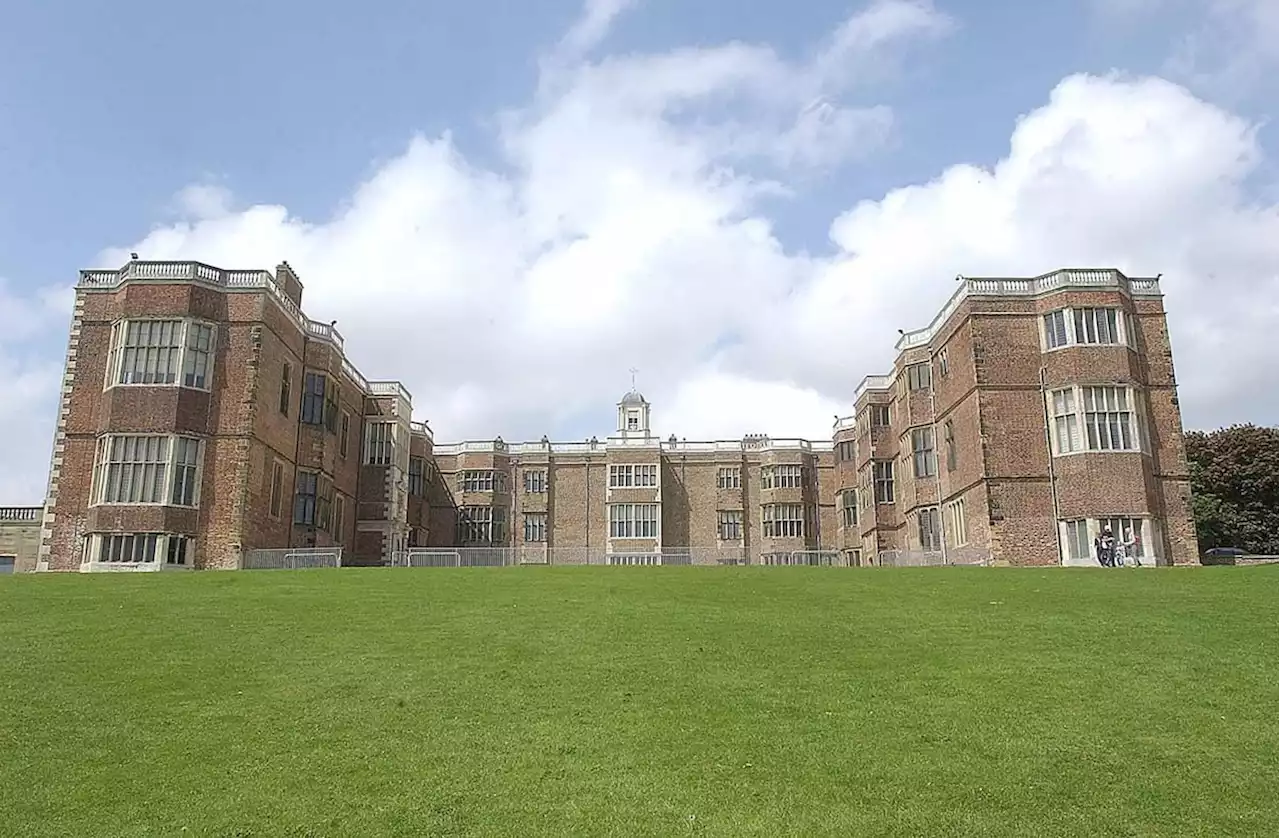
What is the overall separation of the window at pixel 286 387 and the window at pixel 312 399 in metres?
1.44

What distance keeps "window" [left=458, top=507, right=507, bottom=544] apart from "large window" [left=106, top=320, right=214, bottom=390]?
101 ft

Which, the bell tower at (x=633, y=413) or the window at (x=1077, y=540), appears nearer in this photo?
the window at (x=1077, y=540)

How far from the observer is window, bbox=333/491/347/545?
45.5 meters

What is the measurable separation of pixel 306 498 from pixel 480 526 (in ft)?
80.1

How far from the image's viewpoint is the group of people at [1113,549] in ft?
119

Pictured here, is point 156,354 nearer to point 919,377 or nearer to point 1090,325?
point 919,377

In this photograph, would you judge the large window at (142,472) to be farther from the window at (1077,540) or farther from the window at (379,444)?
the window at (1077,540)

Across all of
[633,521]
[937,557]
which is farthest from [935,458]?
[633,521]

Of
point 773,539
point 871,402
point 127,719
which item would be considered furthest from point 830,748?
point 773,539

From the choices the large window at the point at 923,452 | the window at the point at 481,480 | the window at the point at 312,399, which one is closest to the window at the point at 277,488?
the window at the point at 312,399

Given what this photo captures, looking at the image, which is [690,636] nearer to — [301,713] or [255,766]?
[301,713]

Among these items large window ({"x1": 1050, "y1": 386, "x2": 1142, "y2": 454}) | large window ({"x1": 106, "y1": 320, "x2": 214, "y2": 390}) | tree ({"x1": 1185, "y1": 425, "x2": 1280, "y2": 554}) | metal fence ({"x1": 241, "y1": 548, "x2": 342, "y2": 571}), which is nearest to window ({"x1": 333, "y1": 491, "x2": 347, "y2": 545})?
metal fence ({"x1": 241, "y1": 548, "x2": 342, "y2": 571})

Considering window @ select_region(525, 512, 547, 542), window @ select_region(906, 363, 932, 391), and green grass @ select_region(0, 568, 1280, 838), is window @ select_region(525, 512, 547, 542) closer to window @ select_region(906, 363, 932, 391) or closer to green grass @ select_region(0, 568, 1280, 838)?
window @ select_region(906, 363, 932, 391)

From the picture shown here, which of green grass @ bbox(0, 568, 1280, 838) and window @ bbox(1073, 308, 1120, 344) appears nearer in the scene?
green grass @ bbox(0, 568, 1280, 838)
